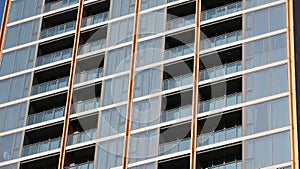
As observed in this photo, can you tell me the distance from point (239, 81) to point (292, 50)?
15.2 feet

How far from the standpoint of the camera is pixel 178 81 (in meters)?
87.6

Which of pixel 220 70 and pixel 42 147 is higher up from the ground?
pixel 220 70

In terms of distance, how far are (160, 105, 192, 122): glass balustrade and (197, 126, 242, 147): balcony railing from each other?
2.46 meters

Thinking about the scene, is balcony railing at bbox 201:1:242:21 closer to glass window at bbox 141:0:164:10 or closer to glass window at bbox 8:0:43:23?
glass window at bbox 141:0:164:10

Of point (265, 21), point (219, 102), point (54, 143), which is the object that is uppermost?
point (265, 21)

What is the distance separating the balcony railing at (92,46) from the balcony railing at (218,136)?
1415 cm

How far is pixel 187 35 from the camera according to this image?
9038cm

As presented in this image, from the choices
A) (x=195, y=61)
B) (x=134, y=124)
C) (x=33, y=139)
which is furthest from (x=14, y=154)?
(x=195, y=61)

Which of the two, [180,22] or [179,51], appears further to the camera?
[180,22]

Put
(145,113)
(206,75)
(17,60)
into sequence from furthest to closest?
(17,60) < (206,75) < (145,113)

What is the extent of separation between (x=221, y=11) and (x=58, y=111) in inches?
602

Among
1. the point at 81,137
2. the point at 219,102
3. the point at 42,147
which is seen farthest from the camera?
the point at 42,147

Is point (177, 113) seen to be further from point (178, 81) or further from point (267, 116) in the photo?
point (267, 116)

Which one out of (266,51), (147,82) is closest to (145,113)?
(147,82)
